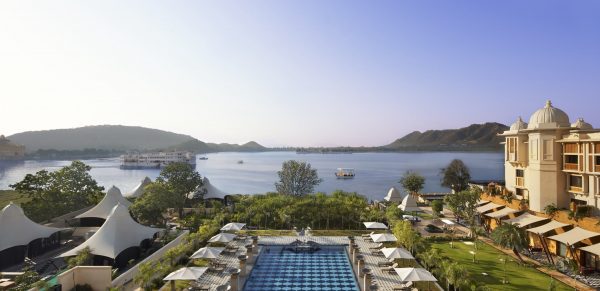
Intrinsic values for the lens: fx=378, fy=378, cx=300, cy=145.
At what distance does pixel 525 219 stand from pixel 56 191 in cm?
3738

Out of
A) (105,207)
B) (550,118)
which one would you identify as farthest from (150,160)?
(550,118)

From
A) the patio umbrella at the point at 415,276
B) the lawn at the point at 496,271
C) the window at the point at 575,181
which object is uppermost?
the window at the point at 575,181

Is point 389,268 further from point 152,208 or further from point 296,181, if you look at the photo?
point 296,181

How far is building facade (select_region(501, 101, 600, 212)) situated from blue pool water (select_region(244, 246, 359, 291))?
14552 mm

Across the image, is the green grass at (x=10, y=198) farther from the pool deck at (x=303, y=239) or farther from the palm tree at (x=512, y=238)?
the palm tree at (x=512, y=238)

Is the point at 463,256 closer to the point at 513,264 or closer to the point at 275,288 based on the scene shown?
the point at 513,264

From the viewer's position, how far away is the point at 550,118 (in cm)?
2675

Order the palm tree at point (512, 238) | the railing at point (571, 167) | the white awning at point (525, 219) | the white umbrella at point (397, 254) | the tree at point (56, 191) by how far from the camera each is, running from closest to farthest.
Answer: the white umbrella at point (397, 254)
the palm tree at point (512, 238)
the railing at point (571, 167)
the white awning at point (525, 219)
the tree at point (56, 191)

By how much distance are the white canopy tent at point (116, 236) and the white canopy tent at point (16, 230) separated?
15.9ft

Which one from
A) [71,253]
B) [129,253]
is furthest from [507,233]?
[71,253]

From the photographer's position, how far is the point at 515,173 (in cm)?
3077

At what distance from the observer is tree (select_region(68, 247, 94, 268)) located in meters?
19.2

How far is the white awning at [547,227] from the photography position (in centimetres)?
2264

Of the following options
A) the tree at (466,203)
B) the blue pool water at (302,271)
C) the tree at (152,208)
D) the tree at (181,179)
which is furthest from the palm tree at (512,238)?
the tree at (181,179)
